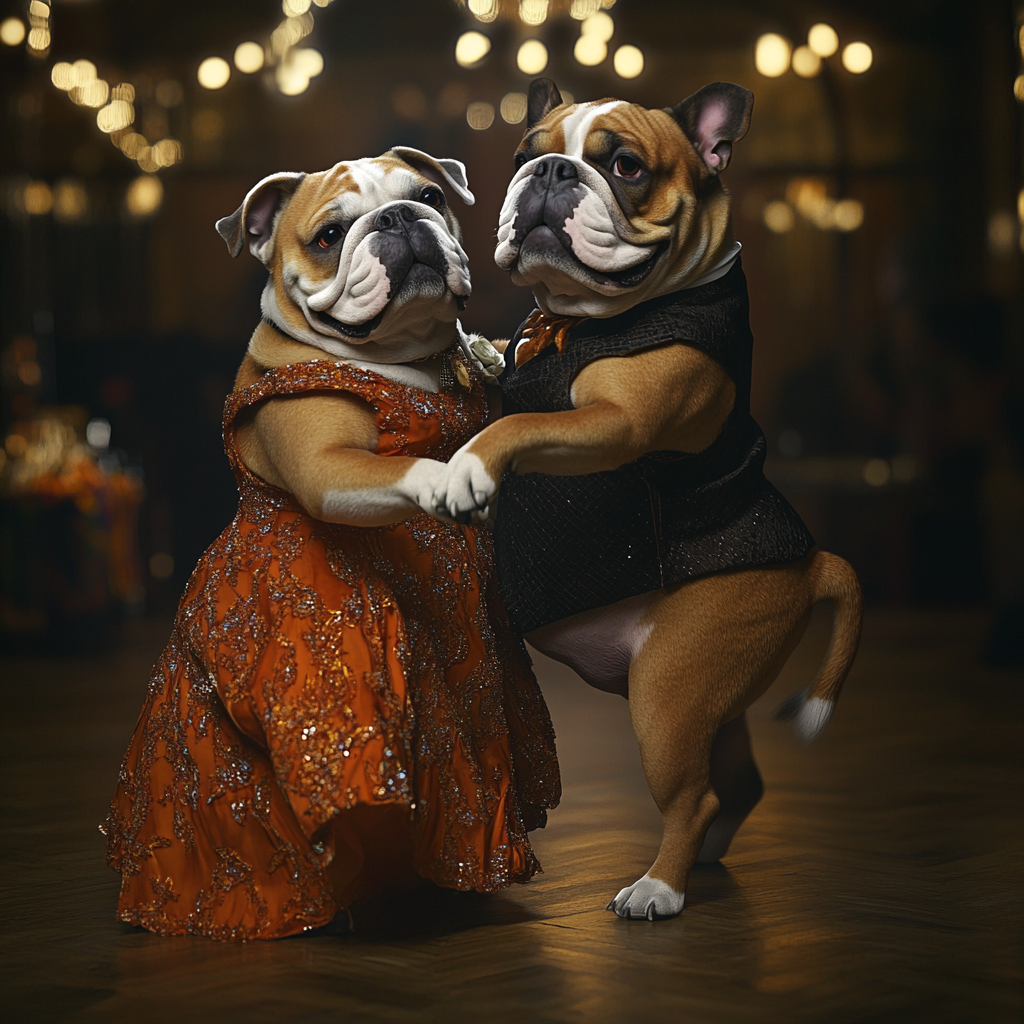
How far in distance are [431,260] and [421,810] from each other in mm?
928

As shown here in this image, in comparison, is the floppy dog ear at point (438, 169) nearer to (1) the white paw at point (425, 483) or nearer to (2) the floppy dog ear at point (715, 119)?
(2) the floppy dog ear at point (715, 119)

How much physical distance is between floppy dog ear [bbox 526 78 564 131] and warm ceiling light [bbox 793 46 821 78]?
6.59 m

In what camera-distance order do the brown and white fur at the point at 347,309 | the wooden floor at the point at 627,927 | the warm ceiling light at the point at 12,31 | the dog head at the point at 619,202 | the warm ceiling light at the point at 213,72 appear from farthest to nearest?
the warm ceiling light at the point at 213,72
the warm ceiling light at the point at 12,31
the dog head at the point at 619,202
the brown and white fur at the point at 347,309
the wooden floor at the point at 627,927

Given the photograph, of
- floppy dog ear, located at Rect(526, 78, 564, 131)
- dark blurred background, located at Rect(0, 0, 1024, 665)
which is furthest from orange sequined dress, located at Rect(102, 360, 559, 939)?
dark blurred background, located at Rect(0, 0, 1024, 665)

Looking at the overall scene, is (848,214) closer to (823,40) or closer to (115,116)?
(823,40)

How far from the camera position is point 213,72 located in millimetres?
8148

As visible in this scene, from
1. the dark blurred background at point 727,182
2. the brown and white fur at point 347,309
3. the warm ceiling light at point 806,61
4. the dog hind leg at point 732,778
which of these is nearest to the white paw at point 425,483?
the brown and white fur at point 347,309

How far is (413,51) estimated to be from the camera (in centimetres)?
834

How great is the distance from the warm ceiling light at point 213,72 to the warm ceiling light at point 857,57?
4.07 metres

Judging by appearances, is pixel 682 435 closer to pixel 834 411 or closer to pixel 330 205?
pixel 330 205

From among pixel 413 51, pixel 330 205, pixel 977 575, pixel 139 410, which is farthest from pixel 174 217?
pixel 330 205

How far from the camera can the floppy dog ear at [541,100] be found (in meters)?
2.45

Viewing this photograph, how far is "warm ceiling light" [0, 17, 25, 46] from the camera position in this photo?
7.42 metres

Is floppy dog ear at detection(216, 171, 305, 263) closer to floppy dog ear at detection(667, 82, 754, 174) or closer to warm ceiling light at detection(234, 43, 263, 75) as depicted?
floppy dog ear at detection(667, 82, 754, 174)
